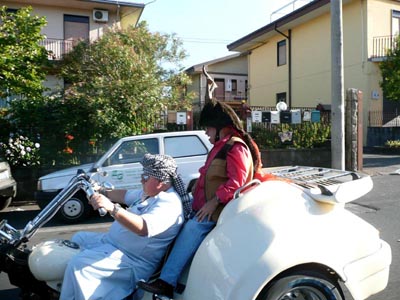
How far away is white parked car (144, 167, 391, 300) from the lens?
2.83m

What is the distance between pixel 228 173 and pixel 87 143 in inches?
337

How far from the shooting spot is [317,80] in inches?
970

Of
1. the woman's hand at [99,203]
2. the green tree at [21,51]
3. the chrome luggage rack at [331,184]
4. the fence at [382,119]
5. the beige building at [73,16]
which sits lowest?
the woman's hand at [99,203]

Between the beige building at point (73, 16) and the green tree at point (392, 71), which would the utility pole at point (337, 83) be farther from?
the beige building at point (73, 16)

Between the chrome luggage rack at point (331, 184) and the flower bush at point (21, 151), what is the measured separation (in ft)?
28.1

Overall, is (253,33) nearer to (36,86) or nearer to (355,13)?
(355,13)

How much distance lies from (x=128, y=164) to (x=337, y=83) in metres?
5.44

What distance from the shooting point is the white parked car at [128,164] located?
8023 mm

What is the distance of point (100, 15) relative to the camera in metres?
23.0

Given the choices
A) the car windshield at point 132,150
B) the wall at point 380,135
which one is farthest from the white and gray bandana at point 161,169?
the wall at point 380,135

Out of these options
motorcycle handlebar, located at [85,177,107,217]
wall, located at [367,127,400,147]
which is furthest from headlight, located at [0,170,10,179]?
wall, located at [367,127,400,147]

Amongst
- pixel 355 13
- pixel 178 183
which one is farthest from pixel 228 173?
pixel 355 13

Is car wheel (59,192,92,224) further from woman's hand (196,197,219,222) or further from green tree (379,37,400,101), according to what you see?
green tree (379,37,400,101)

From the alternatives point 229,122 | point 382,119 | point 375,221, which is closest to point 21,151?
point 375,221
